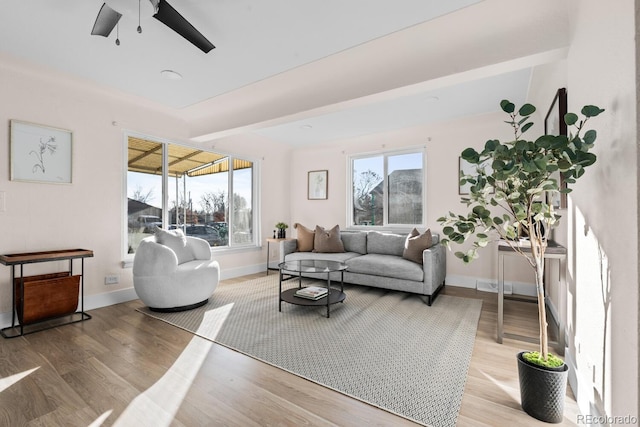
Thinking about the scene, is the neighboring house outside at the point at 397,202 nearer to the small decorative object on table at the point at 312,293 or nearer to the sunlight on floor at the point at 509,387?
the small decorative object on table at the point at 312,293

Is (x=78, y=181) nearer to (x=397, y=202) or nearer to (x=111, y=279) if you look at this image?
(x=111, y=279)

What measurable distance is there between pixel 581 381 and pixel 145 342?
10.4 ft

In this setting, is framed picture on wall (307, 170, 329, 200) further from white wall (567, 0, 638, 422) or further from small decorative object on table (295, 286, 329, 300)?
white wall (567, 0, 638, 422)

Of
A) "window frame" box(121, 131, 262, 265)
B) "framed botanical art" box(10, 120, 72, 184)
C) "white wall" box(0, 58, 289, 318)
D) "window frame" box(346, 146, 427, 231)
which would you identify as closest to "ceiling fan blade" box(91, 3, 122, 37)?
"white wall" box(0, 58, 289, 318)

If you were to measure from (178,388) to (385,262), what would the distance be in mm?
2805

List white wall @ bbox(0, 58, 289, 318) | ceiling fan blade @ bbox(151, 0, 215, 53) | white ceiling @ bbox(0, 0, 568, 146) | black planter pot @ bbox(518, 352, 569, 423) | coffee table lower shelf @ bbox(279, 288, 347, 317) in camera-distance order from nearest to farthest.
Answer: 1. black planter pot @ bbox(518, 352, 569, 423)
2. ceiling fan blade @ bbox(151, 0, 215, 53)
3. white ceiling @ bbox(0, 0, 568, 146)
4. white wall @ bbox(0, 58, 289, 318)
5. coffee table lower shelf @ bbox(279, 288, 347, 317)

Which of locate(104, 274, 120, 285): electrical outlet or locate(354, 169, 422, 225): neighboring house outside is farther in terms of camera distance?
locate(354, 169, 422, 225): neighboring house outside

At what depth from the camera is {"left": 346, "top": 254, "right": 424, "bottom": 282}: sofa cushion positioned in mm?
3731

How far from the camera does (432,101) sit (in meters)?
3.69

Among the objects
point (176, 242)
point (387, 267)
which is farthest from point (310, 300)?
point (176, 242)

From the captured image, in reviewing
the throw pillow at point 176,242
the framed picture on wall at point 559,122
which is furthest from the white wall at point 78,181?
the framed picture on wall at point 559,122

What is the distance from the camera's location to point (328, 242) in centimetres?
494

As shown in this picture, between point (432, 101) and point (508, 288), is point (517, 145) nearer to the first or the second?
point (432, 101)

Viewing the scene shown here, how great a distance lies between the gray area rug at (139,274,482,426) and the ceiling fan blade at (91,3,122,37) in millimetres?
2506
